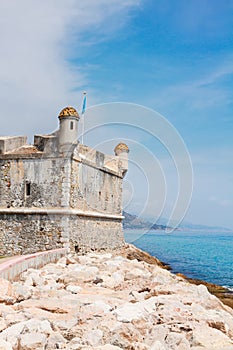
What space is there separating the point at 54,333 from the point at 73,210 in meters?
9.68

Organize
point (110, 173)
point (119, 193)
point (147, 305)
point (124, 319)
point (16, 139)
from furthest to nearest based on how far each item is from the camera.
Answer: point (119, 193), point (110, 173), point (16, 139), point (147, 305), point (124, 319)

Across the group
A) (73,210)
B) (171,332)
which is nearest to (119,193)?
(73,210)

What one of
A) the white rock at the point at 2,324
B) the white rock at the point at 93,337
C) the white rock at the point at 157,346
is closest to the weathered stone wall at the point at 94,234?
the white rock at the point at 2,324

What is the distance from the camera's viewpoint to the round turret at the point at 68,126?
15117 millimetres

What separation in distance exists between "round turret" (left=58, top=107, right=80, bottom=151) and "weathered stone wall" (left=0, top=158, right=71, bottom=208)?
2.12 ft

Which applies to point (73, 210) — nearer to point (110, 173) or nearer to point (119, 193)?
point (110, 173)

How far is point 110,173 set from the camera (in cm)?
2028

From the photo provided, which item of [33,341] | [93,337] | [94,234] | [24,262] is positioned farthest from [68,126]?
[33,341]

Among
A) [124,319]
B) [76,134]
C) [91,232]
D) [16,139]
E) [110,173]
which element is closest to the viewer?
[124,319]

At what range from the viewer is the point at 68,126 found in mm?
15141

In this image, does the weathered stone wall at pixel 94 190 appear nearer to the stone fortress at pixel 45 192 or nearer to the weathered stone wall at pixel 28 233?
the stone fortress at pixel 45 192

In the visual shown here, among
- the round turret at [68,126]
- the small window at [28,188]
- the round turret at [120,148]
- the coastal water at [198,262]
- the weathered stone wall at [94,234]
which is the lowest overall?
the coastal water at [198,262]

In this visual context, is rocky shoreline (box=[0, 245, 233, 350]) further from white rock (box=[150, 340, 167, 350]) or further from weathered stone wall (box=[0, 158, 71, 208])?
weathered stone wall (box=[0, 158, 71, 208])

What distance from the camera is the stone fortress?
15.3 metres
